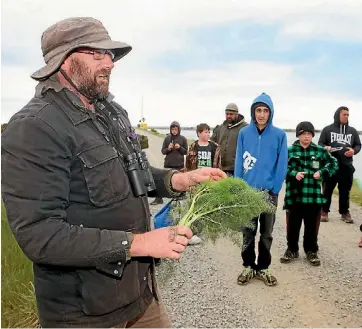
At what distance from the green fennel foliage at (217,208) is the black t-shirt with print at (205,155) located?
18.1 ft

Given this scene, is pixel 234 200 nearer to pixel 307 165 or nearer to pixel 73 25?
pixel 73 25

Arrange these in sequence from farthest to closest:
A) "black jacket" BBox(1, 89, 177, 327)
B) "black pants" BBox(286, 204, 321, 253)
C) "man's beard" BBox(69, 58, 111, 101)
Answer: "black pants" BBox(286, 204, 321, 253) → "man's beard" BBox(69, 58, 111, 101) → "black jacket" BBox(1, 89, 177, 327)

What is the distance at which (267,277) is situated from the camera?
19.5 ft

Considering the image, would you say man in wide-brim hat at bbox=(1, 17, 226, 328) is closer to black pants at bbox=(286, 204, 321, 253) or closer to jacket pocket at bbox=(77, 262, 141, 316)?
jacket pocket at bbox=(77, 262, 141, 316)

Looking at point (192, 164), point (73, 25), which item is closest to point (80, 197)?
point (73, 25)

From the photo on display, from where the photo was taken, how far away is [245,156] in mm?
5867

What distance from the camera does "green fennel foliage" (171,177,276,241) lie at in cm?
270

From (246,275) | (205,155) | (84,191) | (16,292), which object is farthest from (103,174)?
(205,155)

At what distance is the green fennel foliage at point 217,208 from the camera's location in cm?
270

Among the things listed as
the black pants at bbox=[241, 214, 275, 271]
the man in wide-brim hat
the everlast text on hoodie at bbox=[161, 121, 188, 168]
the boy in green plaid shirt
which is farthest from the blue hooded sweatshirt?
the everlast text on hoodie at bbox=[161, 121, 188, 168]

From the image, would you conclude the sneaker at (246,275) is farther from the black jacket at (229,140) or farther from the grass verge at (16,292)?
the black jacket at (229,140)

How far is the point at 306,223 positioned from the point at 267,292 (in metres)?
1.50

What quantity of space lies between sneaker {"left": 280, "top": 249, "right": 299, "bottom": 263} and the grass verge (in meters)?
3.51

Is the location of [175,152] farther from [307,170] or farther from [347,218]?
[307,170]
